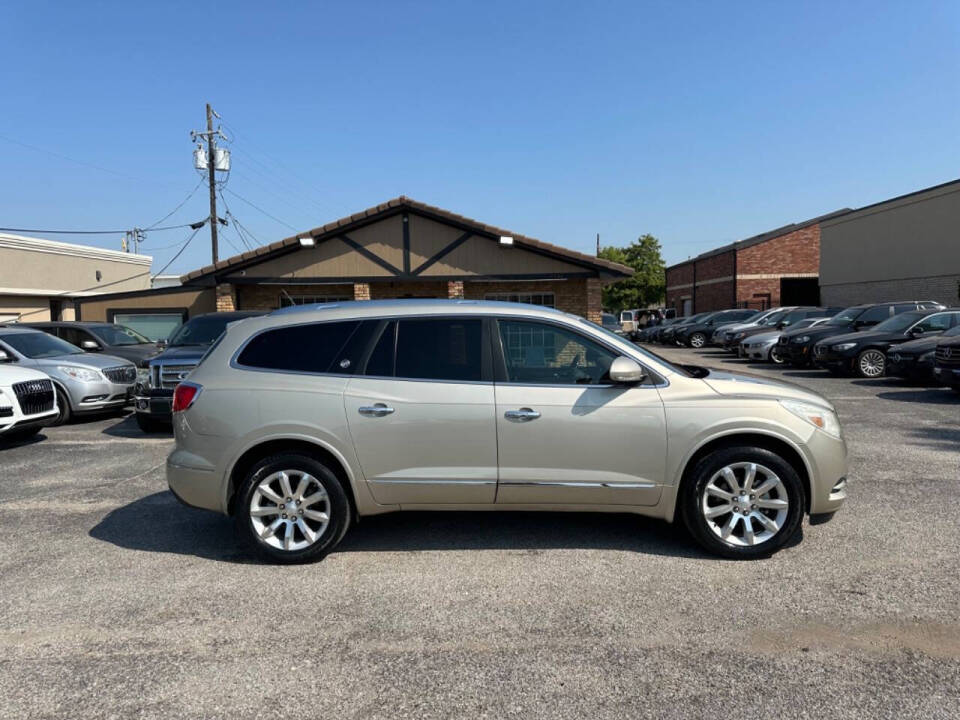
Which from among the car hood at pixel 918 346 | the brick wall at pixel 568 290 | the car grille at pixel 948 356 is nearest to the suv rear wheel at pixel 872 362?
the car hood at pixel 918 346

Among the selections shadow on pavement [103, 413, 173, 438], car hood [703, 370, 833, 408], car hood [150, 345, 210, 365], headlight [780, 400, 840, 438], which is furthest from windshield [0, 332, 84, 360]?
headlight [780, 400, 840, 438]

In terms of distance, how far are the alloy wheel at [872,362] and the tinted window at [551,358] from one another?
12695mm

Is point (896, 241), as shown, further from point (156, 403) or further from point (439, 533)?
point (439, 533)

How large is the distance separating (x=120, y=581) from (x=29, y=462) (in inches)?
184

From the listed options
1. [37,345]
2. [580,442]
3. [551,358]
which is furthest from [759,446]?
[37,345]

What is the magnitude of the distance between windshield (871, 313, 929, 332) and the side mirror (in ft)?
43.6

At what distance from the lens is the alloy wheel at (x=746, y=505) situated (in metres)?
4.19

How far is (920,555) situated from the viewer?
421 cm

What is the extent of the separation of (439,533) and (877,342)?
13378 mm

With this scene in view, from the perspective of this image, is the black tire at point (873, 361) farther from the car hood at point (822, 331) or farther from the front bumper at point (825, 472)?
the front bumper at point (825, 472)

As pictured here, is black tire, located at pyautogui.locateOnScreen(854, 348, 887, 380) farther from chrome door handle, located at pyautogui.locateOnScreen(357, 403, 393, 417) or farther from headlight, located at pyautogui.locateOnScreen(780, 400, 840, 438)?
chrome door handle, located at pyautogui.locateOnScreen(357, 403, 393, 417)

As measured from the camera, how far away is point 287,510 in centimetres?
427

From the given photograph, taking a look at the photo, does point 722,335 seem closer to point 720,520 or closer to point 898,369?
point 898,369

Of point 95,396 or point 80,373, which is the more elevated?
point 80,373
